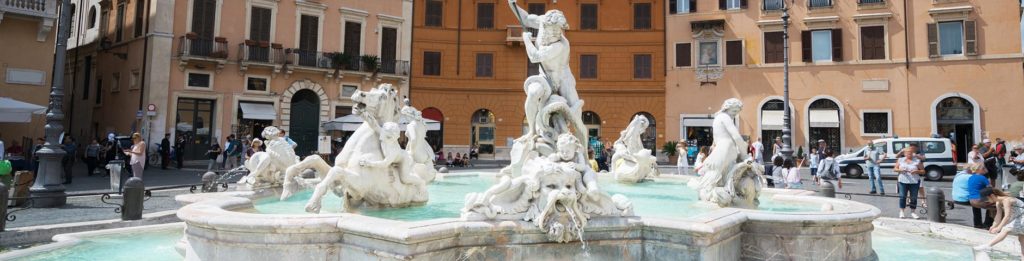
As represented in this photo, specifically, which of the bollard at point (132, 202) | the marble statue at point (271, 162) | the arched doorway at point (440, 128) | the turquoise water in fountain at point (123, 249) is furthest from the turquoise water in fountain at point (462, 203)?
the arched doorway at point (440, 128)

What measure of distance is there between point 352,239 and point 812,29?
2870 cm

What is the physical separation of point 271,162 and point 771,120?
2574 cm

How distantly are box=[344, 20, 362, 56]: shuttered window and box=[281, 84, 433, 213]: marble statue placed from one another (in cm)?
2308

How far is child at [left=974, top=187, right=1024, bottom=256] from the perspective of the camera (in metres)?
5.32

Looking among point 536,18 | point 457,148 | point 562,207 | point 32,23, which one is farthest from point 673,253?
point 457,148

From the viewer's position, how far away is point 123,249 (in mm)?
5273

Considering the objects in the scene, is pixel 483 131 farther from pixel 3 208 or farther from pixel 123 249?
pixel 123 249

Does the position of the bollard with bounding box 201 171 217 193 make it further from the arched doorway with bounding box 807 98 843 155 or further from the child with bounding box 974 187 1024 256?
the arched doorway with bounding box 807 98 843 155

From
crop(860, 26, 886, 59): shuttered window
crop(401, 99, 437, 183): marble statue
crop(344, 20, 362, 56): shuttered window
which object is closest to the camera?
crop(401, 99, 437, 183): marble statue

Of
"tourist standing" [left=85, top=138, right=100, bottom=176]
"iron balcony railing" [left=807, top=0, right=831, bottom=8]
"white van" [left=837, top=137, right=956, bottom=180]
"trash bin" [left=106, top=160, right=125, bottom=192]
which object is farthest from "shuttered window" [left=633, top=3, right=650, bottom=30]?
"trash bin" [left=106, top=160, right=125, bottom=192]

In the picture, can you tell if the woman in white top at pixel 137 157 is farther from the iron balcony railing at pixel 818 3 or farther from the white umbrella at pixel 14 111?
the iron balcony railing at pixel 818 3

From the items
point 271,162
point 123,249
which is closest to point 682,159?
point 271,162

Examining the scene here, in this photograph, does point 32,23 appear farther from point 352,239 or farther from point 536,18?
point 352,239

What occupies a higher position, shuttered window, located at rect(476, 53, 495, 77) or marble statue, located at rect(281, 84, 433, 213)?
shuttered window, located at rect(476, 53, 495, 77)
